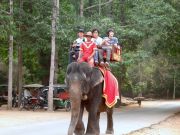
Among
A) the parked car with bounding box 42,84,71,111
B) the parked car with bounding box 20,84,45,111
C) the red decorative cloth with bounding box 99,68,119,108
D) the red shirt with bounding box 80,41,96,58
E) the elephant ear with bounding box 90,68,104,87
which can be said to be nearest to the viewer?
the elephant ear with bounding box 90,68,104,87

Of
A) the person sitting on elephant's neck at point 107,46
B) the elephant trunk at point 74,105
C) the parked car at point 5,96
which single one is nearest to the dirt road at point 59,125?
the person sitting on elephant's neck at point 107,46

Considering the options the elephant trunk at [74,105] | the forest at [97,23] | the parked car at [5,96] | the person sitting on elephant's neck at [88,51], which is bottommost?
the parked car at [5,96]

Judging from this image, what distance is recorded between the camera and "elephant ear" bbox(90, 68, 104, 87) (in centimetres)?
1221

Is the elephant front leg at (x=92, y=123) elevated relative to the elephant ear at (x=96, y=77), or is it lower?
lower

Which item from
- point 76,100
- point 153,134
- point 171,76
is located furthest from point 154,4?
point 171,76

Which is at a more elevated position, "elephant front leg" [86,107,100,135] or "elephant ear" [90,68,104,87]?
"elephant ear" [90,68,104,87]

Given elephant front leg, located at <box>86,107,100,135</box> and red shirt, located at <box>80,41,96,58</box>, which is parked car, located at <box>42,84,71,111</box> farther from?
red shirt, located at <box>80,41,96,58</box>

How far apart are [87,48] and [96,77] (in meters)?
0.77

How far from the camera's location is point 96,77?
1237 centimetres

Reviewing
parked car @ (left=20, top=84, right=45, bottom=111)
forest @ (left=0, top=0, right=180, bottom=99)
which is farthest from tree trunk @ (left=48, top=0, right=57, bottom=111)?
parked car @ (left=20, top=84, right=45, bottom=111)

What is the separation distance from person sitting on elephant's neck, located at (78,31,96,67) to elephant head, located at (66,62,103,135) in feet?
0.88

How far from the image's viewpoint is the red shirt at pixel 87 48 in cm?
1233

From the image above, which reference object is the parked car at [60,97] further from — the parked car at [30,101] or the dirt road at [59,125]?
the dirt road at [59,125]

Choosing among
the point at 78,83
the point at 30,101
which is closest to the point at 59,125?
the point at 78,83
